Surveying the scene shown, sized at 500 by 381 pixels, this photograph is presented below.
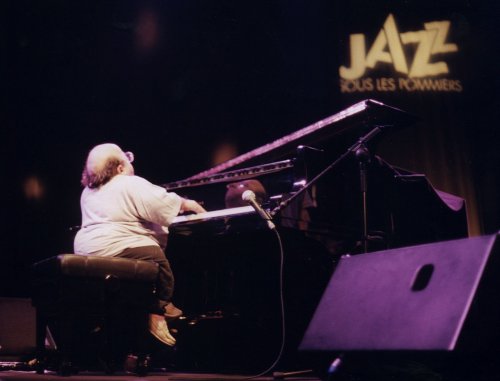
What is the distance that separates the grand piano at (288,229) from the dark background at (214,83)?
2.06 meters

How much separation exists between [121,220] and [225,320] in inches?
36.2

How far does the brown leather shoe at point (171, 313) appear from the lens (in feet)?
12.8

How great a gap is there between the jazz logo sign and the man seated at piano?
336cm

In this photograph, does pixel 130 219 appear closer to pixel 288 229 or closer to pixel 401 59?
pixel 288 229

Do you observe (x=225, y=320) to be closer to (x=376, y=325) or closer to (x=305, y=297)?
(x=305, y=297)

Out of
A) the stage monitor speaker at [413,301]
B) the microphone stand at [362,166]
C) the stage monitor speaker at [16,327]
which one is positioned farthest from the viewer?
the stage monitor speaker at [16,327]

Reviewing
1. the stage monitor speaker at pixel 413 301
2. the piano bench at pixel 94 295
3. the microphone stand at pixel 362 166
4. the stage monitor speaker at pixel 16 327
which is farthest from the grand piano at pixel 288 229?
the stage monitor speaker at pixel 16 327

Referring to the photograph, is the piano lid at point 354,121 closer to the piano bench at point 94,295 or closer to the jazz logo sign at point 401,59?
the piano bench at point 94,295

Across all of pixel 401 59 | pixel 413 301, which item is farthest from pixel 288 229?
pixel 401 59

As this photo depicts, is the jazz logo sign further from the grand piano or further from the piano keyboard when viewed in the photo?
the piano keyboard

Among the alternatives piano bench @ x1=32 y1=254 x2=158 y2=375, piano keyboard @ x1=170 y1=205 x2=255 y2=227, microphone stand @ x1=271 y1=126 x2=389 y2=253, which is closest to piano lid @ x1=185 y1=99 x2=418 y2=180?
microphone stand @ x1=271 y1=126 x2=389 y2=253

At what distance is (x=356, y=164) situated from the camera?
11.8ft

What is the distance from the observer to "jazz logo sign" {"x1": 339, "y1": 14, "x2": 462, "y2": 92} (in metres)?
6.48

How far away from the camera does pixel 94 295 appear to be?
11.4ft
